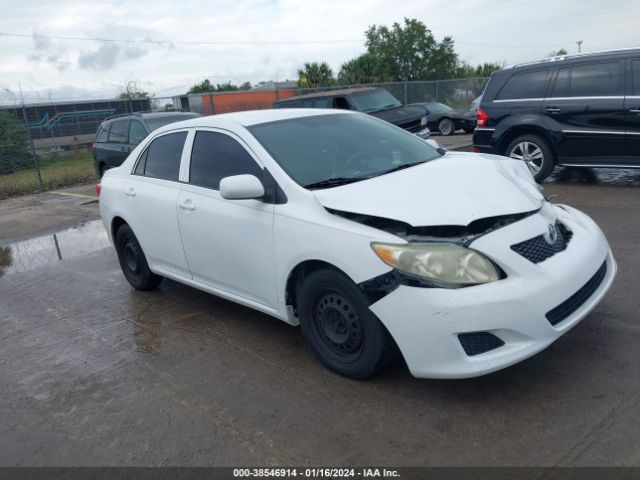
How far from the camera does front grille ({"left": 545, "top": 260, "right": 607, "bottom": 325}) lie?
10.4 feet

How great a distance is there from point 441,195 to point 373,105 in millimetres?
11486

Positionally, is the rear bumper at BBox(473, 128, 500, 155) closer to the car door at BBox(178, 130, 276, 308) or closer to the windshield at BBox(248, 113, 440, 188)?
the windshield at BBox(248, 113, 440, 188)

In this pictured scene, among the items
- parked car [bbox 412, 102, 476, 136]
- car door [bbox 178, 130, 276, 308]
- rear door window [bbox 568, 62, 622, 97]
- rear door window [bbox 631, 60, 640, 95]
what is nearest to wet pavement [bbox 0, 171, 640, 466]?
car door [bbox 178, 130, 276, 308]

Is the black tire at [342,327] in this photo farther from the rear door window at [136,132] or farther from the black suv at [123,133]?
the rear door window at [136,132]

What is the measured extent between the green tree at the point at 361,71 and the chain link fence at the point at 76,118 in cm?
1646

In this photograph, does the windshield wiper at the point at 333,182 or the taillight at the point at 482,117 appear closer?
the windshield wiper at the point at 333,182

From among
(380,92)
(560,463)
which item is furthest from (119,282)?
(380,92)

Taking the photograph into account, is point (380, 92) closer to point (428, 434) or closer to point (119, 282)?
point (119, 282)

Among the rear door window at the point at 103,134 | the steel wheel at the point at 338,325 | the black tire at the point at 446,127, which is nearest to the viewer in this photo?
the steel wheel at the point at 338,325

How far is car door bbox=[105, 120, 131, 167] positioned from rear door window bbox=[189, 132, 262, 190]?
7829 mm

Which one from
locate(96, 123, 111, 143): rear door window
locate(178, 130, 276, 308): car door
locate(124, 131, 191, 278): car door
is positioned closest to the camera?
locate(178, 130, 276, 308): car door

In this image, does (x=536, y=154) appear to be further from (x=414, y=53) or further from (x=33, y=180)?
(x=414, y=53)


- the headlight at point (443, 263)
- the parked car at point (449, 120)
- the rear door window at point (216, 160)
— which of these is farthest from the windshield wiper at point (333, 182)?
the parked car at point (449, 120)

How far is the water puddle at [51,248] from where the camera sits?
747 cm
